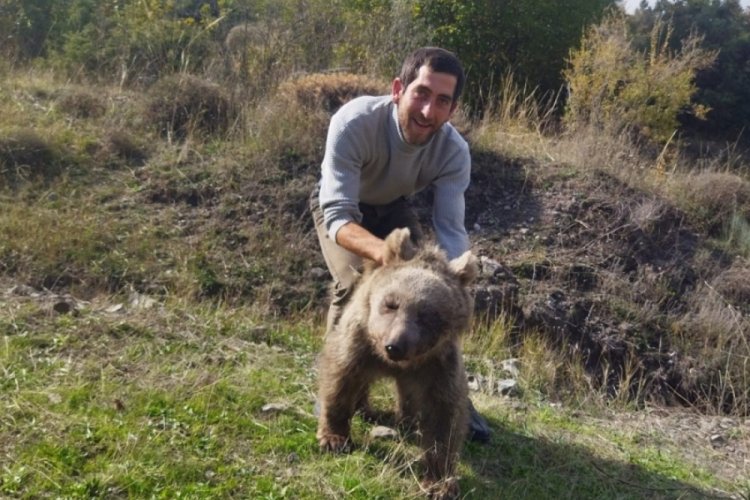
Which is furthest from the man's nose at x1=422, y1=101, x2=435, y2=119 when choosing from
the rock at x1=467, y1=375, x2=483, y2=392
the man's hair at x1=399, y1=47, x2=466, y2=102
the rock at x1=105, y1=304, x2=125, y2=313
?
the rock at x1=105, y1=304, x2=125, y2=313

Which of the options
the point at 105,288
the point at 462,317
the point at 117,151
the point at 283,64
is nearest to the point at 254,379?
the point at 462,317

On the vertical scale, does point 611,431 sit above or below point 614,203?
below

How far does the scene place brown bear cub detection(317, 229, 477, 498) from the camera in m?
3.75

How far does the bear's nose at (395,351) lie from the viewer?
139 inches

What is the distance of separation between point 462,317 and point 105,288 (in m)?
3.99

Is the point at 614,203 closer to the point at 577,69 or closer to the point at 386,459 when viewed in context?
the point at 577,69

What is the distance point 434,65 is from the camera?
4.45 metres

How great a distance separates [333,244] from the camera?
4.85 m

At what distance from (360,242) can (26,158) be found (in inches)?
221

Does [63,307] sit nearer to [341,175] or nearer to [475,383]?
[341,175]

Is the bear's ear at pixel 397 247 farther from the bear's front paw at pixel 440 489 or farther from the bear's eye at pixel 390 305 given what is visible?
the bear's front paw at pixel 440 489

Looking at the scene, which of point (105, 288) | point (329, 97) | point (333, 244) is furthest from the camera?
point (329, 97)

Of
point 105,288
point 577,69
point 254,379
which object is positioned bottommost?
point 105,288

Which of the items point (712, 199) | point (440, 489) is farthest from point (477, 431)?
point (712, 199)
